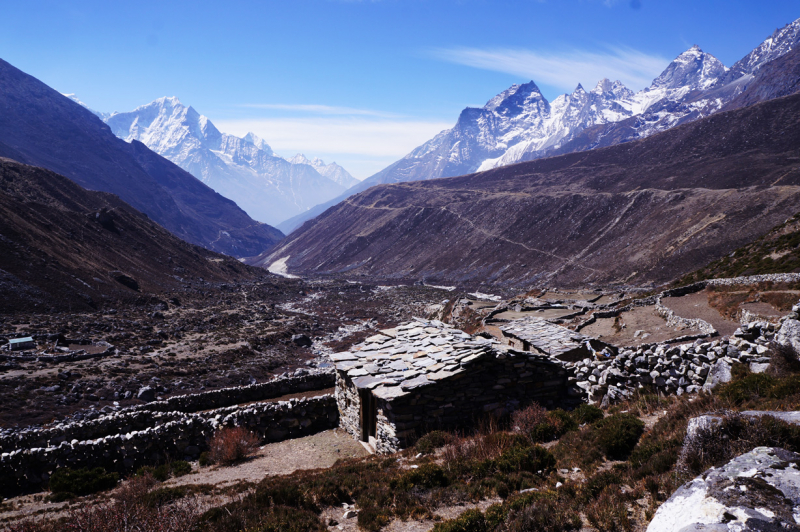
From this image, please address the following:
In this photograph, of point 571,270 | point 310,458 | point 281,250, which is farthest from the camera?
point 281,250

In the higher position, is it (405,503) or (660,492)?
(660,492)

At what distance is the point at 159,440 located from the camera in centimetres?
1432

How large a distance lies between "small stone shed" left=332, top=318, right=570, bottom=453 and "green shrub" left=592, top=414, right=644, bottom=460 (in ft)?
12.7

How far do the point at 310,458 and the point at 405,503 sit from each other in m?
6.51

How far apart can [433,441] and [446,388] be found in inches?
58.2

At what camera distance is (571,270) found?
77312mm

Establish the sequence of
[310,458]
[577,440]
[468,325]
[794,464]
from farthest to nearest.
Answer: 1. [468,325]
2. [310,458]
3. [577,440]
4. [794,464]

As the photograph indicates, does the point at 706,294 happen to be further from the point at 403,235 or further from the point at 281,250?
the point at 281,250

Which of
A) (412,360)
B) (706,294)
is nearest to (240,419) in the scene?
(412,360)

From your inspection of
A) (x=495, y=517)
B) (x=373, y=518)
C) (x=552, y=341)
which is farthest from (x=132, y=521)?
(x=552, y=341)

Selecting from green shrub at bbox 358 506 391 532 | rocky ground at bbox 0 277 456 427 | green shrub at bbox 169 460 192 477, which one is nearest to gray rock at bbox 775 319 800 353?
green shrub at bbox 358 506 391 532

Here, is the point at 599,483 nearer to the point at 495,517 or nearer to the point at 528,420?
the point at 495,517

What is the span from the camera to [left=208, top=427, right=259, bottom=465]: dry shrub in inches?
528

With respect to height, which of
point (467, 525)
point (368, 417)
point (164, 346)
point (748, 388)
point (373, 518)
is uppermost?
point (748, 388)
